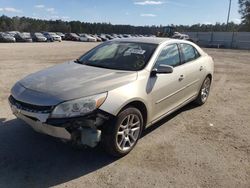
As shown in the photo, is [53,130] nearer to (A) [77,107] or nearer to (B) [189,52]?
(A) [77,107]

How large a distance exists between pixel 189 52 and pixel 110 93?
2819mm

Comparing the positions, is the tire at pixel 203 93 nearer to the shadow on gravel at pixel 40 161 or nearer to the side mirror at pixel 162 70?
the side mirror at pixel 162 70

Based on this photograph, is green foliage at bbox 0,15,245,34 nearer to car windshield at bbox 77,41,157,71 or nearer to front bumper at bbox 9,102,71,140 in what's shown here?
car windshield at bbox 77,41,157,71

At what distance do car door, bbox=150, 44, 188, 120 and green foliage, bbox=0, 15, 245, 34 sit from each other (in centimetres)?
7907

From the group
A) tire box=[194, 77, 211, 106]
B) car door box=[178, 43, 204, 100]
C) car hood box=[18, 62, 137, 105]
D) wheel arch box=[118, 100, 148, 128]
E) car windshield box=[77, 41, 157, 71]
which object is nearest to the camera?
car hood box=[18, 62, 137, 105]

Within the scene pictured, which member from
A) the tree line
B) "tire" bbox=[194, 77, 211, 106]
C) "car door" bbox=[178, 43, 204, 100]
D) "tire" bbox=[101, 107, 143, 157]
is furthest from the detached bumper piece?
the tree line

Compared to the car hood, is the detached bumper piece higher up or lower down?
lower down

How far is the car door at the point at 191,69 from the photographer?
539 centimetres

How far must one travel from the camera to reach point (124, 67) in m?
4.45

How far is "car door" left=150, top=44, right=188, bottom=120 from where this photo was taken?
173 inches

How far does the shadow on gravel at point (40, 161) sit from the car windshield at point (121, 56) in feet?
4.56

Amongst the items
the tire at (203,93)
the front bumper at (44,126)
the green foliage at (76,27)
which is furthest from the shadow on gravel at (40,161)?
the green foliage at (76,27)

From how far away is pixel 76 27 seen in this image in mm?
103062

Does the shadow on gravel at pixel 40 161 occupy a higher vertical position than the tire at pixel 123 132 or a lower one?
lower
